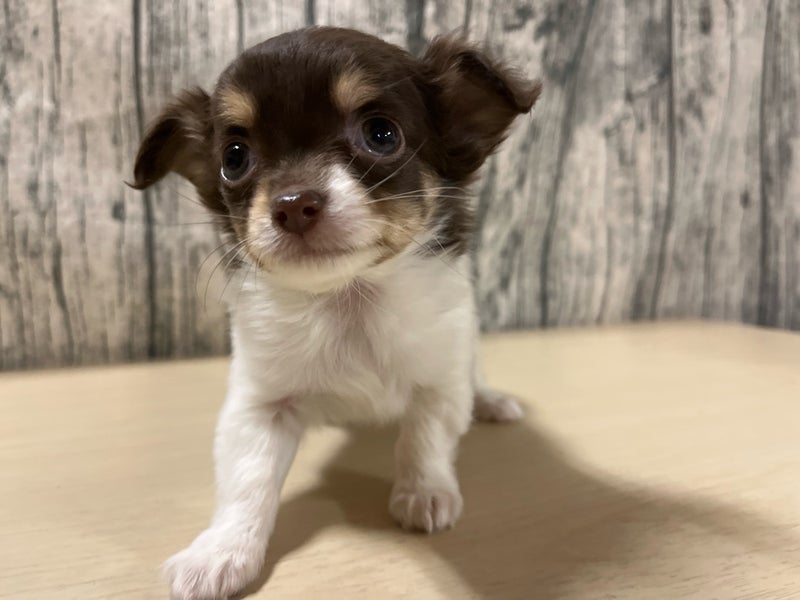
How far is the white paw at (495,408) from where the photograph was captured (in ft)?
5.17

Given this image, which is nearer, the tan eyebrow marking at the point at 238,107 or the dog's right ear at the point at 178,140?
the tan eyebrow marking at the point at 238,107

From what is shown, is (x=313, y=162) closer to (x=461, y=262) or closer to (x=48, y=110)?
(x=461, y=262)

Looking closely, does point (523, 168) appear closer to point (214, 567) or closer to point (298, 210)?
point (298, 210)

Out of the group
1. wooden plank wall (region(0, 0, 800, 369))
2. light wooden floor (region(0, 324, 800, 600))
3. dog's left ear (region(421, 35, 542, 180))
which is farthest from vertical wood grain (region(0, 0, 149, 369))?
dog's left ear (region(421, 35, 542, 180))

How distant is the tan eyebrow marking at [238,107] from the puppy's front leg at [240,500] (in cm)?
48

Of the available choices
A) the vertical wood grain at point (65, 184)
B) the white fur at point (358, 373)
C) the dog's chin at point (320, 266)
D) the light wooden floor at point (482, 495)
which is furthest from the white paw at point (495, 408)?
the vertical wood grain at point (65, 184)

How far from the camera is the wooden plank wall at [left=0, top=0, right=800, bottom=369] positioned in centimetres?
190

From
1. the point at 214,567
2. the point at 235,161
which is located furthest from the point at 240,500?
the point at 235,161

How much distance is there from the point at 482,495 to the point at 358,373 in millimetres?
321

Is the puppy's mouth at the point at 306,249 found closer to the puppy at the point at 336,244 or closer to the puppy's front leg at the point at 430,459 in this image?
the puppy at the point at 336,244

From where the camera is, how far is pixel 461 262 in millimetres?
1355

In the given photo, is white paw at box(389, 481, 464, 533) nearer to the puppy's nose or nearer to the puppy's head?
the puppy's head

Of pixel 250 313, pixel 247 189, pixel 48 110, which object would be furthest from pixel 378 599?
pixel 48 110

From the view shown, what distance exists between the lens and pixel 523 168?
2.31 metres
